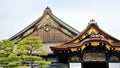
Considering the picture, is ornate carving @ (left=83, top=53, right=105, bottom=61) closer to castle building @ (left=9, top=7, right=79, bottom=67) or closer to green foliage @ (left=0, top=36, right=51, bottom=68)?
green foliage @ (left=0, top=36, right=51, bottom=68)

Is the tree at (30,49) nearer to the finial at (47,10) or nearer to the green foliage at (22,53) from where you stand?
the green foliage at (22,53)

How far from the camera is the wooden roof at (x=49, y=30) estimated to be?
22.1 m

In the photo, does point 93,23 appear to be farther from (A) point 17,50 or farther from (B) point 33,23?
(B) point 33,23

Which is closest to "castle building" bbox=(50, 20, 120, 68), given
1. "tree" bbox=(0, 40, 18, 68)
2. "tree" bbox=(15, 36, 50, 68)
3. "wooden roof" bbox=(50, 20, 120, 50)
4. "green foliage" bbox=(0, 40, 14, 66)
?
"wooden roof" bbox=(50, 20, 120, 50)

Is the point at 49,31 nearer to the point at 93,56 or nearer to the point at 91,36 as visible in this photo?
the point at 91,36

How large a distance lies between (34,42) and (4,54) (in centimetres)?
226

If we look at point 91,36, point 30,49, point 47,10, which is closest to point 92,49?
point 91,36


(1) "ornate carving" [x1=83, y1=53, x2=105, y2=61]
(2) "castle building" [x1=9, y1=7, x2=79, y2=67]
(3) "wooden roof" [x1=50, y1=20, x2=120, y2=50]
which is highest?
(2) "castle building" [x1=9, y1=7, x2=79, y2=67]

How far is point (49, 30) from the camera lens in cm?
2256

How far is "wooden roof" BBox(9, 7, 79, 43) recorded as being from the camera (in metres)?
22.1

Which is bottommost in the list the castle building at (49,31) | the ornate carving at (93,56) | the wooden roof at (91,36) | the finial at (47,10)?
the ornate carving at (93,56)

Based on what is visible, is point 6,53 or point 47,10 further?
point 47,10

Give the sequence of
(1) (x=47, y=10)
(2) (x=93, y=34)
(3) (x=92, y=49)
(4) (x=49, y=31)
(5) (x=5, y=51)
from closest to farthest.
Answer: (3) (x=92, y=49), (2) (x=93, y=34), (5) (x=5, y=51), (4) (x=49, y=31), (1) (x=47, y=10)

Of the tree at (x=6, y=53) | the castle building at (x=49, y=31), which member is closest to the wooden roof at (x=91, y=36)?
the tree at (x=6, y=53)
